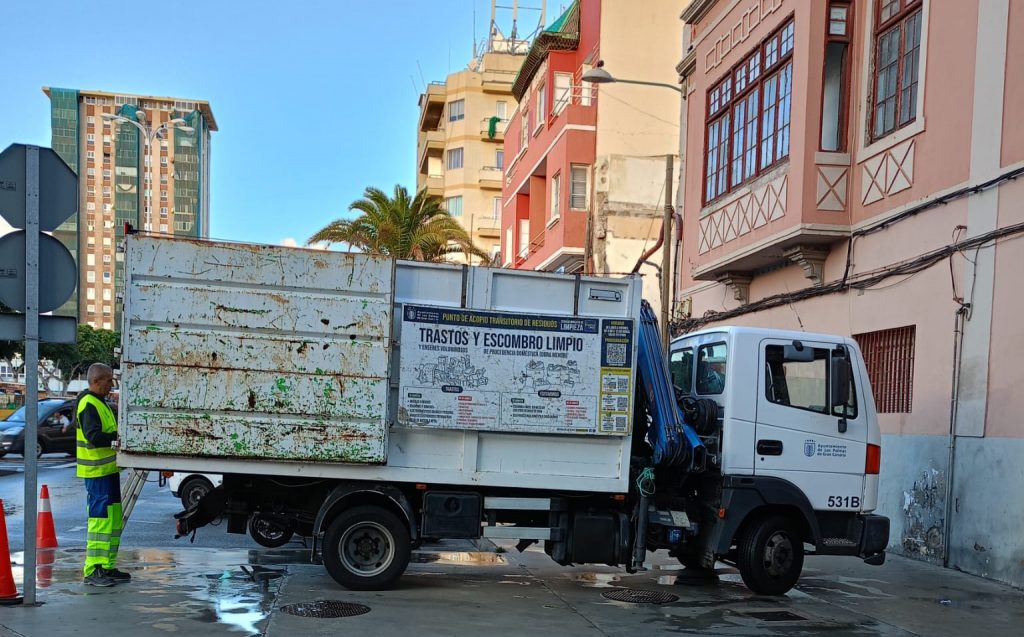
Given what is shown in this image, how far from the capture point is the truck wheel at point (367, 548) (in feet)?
26.5

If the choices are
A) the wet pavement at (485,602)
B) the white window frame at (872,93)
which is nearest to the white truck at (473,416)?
the wet pavement at (485,602)

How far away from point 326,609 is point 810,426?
15.0 ft

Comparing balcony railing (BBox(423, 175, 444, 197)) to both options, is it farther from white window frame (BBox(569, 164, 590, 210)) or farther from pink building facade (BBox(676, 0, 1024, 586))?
pink building facade (BBox(676, 0, 1024, 586))

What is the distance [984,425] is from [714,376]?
149 inches

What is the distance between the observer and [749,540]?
8.70 meters

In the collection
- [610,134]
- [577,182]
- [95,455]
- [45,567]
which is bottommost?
[45,567]

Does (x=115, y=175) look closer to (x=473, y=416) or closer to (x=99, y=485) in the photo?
(x=99, y=485)

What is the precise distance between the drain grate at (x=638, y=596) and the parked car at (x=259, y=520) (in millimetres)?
2757

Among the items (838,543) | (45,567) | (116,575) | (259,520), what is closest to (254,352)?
(259,520)

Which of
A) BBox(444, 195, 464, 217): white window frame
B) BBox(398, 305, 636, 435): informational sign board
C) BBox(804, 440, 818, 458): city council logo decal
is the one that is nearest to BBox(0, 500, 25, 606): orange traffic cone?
BBox(398, 305, 636, 435): informational sign board

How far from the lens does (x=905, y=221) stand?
12164mm

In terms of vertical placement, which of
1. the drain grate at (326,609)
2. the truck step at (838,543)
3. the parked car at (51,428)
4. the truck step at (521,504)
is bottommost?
the parked car at (51,428)

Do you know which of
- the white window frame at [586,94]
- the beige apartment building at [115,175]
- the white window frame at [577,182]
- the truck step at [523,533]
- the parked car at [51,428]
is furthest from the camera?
the beige apartment building at [115,175]

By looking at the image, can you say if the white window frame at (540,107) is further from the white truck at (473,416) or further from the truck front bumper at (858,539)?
the truck front bumper at (858,539)
